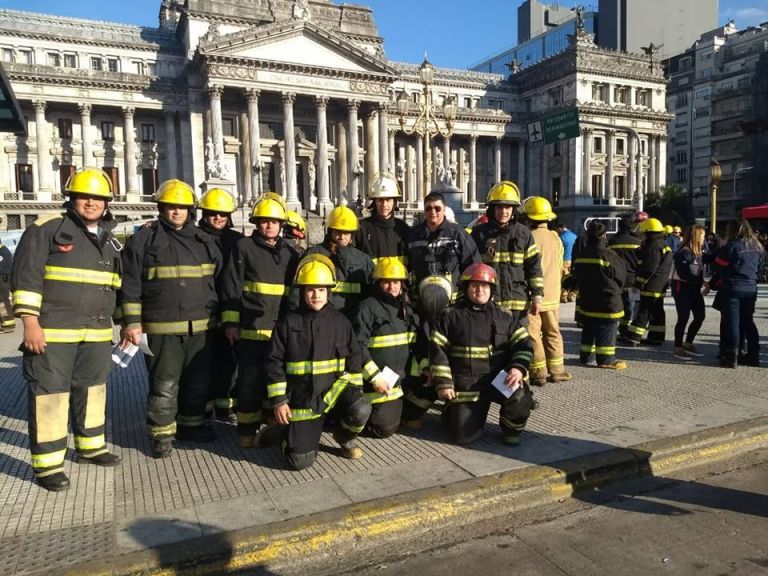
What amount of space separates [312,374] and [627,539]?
244cm

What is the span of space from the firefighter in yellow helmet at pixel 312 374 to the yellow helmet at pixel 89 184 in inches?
64.7

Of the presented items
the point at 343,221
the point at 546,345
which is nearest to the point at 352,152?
the point at 546,345

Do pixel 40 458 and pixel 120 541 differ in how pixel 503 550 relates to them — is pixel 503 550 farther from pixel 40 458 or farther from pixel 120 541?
pixel 40 458

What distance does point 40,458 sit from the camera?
4.20m

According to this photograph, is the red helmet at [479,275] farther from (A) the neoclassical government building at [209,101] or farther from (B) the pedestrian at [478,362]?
(A) the neoclassical government building at [209,101]

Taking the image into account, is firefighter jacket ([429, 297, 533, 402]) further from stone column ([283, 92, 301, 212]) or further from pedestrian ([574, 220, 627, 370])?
stone column ([283, 92, 301, 212])

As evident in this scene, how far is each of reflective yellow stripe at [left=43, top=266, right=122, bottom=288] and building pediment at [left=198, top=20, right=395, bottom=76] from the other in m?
39.1

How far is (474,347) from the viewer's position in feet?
16.8

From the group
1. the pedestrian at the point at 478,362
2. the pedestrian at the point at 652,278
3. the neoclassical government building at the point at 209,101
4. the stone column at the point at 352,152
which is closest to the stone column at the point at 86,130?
the neoclassical government building at the point at 209,101

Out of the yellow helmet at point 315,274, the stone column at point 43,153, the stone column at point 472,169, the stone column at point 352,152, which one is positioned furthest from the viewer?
A: the stone column at point 472,169

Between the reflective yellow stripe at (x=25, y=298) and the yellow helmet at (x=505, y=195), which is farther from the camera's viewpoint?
the yellow helmet at (x=505, y=195)

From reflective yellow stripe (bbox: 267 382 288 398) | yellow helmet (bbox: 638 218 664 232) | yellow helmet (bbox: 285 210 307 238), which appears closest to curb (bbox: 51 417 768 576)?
reflective yellow stripe (bbox: 267 382 288 398)

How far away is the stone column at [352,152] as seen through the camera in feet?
147

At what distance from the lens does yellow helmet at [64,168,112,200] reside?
14.5 ft
